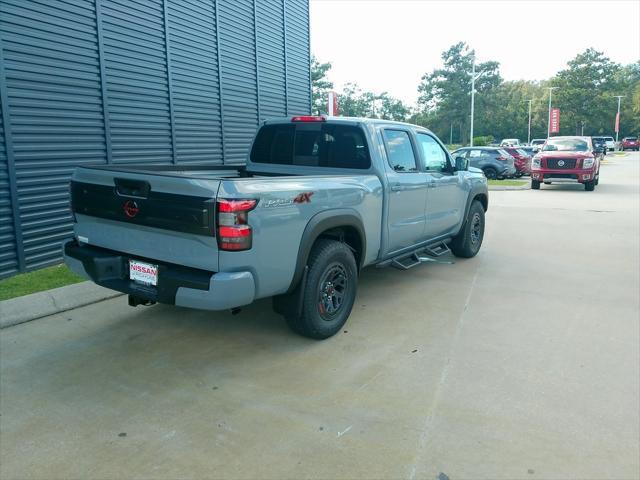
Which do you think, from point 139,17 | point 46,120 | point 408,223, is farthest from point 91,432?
point 139,17

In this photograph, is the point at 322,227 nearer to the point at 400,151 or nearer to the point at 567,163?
the point at 400,151

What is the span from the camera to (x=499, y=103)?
8144 centimetres

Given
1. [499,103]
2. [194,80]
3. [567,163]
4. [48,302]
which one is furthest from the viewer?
[499,103]

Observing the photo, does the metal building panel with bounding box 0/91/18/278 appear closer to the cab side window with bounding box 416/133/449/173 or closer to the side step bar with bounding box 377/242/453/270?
the side step bar with bounding box 377/242/453/270

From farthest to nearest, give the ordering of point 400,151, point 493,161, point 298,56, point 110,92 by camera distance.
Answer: point 493,161 < point 298,56 < point 110,92 < point 400,151

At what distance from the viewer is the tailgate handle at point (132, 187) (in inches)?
141

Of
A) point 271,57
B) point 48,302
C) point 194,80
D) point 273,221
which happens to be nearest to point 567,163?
point 271,57

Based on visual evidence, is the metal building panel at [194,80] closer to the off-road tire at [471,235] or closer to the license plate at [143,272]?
the off-road tire at [471,235]

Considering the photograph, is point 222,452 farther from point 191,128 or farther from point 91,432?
point 191,128

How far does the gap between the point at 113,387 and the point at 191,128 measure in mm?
5891

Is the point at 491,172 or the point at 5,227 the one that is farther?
the point at 491,172

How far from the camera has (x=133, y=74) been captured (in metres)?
7.41

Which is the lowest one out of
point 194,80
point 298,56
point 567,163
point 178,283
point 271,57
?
point 178,283

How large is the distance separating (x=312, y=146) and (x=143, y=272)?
2.31 meters
